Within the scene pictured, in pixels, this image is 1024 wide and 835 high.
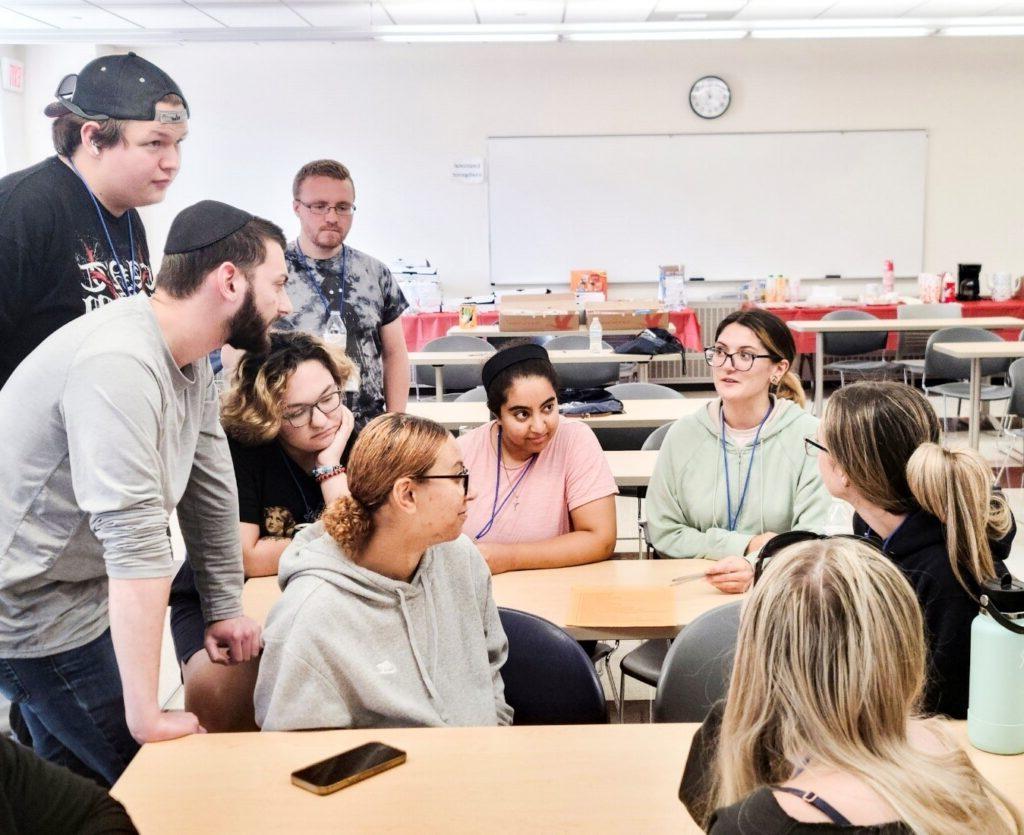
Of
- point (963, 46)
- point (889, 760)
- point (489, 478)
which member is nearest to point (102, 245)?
point (489, 478)

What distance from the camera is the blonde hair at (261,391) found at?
2404 millimetres

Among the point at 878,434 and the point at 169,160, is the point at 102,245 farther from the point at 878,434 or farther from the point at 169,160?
the point at 878,434

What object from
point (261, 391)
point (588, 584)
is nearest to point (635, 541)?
point (588, 584)

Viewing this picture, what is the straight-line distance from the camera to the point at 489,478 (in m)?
2.74

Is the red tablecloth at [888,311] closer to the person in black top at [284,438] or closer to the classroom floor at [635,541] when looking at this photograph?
the classroom floor at [635,541]

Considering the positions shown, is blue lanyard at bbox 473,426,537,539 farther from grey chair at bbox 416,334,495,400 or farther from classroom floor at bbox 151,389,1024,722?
grey chair at bbox 416,334,495,400

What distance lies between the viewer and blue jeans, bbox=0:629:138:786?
1.63m

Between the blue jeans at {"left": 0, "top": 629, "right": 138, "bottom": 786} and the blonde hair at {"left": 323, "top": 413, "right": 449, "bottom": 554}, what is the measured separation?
0.44 metres

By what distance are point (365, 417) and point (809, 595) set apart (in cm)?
240

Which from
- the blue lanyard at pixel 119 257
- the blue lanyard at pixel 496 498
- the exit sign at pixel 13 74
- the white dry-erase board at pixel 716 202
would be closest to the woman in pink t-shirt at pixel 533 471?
the blue lanyard at pixel 496 498

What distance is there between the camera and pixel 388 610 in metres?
1.79

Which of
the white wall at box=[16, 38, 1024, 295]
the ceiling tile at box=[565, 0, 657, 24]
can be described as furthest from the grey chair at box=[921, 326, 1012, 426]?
the ceiling tile at box=[565, 0, 657, 24]

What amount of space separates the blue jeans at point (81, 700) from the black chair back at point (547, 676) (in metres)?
0.72

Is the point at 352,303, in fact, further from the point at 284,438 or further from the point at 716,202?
the point at 716,202
